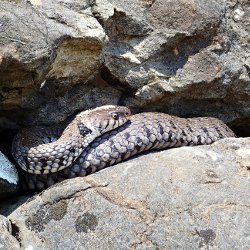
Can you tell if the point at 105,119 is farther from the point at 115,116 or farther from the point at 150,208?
the point at 150,208

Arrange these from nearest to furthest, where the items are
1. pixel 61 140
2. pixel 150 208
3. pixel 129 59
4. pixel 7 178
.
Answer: pixel 150 208
pixel 7 178
pixel 61 140
pixel 129 59

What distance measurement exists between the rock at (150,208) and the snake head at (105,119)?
2.22ft

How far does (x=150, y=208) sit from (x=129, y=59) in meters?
2.17

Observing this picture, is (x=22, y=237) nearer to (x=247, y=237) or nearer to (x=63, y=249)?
(x=63, y=249)

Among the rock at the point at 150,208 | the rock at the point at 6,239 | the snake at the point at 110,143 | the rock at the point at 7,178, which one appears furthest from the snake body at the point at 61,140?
the rock at the point at 6,239

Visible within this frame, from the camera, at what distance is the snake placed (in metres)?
6.93

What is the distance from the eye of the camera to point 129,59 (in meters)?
7.50

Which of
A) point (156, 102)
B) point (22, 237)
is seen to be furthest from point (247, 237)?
point (156, 102)

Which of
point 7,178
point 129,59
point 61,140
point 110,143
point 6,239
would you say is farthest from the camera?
point 129,59

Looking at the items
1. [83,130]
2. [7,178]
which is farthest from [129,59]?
[7,178]

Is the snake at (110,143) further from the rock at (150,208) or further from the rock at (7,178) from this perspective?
the rock at (150,208)

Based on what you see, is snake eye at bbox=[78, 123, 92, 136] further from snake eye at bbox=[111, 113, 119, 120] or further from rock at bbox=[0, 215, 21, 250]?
rock at bbox=[0, 215, 21, 250]

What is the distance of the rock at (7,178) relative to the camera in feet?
21.8

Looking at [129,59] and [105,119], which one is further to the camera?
[129,59]
